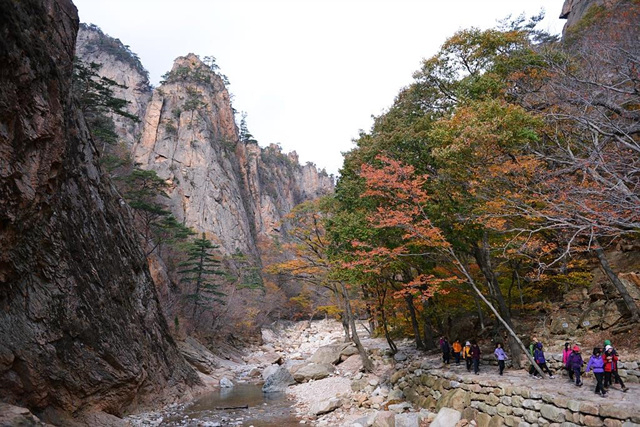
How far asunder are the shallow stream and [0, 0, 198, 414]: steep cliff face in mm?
1645

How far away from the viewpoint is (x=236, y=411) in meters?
13.9

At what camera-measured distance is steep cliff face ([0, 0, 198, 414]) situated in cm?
772

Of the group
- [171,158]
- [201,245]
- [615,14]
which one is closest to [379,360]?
[201,245]

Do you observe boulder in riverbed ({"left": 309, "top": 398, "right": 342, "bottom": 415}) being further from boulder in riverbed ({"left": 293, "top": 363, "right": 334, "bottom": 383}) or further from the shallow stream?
boulder in riverbed ({"left": 293, "top": 363, "right": 334, "bottom": 383})

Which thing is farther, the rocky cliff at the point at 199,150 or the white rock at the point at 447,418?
the rocky cliff at the point at 199,150

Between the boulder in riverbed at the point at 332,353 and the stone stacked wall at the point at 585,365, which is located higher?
the stone stacked wall at the point at 585,365

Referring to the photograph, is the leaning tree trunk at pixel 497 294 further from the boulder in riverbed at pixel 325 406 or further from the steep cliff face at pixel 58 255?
the steep cliff face at pixel 58 255

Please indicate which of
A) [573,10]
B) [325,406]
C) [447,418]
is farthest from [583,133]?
[573,10]

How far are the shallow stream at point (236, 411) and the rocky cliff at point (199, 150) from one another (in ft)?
118

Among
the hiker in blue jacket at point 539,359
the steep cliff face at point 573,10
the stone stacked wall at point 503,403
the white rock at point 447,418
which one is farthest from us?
the steep cliff face at point 573,10

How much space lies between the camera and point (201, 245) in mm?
30031

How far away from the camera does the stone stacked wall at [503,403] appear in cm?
692

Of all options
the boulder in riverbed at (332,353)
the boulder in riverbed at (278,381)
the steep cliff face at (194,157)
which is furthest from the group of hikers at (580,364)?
the steep cliff face at (194,157)

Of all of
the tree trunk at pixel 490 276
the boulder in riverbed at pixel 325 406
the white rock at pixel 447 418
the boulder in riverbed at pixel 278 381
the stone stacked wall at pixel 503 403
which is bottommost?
the boulder in riverbed at pixel 278 381
